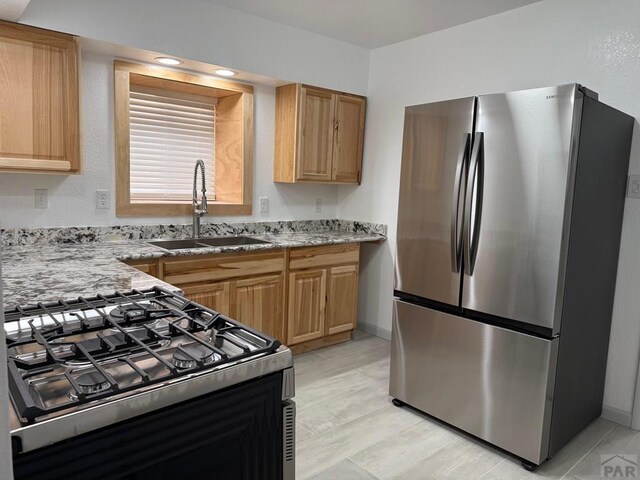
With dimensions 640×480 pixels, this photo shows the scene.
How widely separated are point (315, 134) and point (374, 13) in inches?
38.5

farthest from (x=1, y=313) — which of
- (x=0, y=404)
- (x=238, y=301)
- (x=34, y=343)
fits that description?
(x=238, y=301)

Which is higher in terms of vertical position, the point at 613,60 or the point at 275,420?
the point at 613,60

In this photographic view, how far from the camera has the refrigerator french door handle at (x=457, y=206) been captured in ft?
7.69

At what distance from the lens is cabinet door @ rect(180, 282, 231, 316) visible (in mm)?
2818

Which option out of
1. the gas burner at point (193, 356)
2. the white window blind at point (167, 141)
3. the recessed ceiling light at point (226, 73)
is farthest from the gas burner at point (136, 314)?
the recessed ceiling light at point (226, 73)

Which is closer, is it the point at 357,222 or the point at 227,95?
the point at 227,95

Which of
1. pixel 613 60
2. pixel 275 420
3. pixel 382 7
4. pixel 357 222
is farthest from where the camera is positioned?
pixel 357 222

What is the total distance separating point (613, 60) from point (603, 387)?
1.92 metres

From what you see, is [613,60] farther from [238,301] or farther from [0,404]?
[0,404]

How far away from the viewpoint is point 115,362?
100 centimetres

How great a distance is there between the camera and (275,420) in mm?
1087

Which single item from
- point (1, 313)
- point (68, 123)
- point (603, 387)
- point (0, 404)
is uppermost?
point (68, 123)

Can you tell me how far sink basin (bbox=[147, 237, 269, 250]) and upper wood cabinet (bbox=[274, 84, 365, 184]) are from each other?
606 mm

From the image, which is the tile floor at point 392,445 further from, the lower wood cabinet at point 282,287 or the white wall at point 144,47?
the white wall at point 144,47
